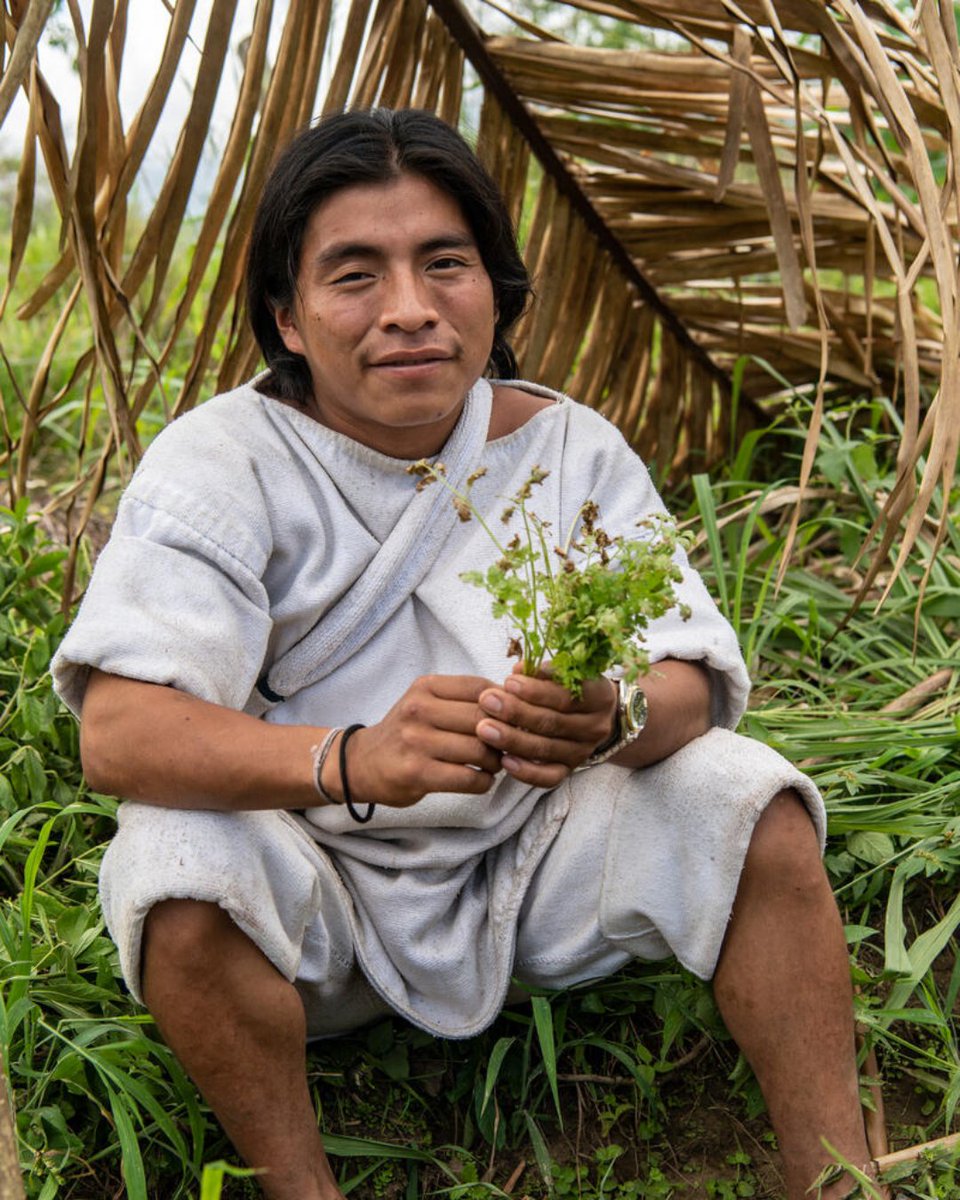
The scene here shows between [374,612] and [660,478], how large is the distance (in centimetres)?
166

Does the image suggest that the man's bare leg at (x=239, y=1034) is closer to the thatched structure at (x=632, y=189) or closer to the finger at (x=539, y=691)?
the finger at (x=539, y=691)

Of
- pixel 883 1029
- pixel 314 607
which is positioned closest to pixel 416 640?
pixel 314 607

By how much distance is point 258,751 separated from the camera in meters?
1.76

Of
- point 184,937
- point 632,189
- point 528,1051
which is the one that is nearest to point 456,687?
point 184,937

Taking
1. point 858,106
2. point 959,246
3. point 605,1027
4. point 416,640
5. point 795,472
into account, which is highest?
point 858,106

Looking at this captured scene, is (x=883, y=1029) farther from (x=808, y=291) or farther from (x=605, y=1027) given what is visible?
(x=808, y=291)

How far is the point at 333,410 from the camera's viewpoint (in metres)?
2.17

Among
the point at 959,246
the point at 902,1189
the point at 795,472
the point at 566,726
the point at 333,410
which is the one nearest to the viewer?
the point at 566,726

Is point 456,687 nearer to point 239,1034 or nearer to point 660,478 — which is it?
point 239,1034

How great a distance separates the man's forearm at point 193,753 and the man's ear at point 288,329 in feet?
2.09

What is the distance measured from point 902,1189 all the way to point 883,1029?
23 cm

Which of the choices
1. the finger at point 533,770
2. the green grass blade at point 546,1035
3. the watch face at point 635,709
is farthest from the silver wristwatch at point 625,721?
the green grass blade at point 546,1035

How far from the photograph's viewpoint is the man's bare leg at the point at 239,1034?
1.75 m

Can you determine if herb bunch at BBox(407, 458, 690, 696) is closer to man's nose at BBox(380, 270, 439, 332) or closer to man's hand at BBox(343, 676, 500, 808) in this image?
man's hand at BBox(343, 676, 500, 808)
